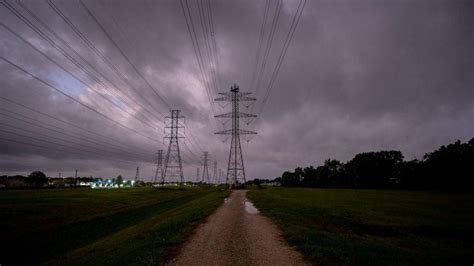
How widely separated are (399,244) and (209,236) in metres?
11.9

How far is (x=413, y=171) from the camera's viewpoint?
5344 inches

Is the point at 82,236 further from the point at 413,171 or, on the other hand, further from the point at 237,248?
the point at 413,171

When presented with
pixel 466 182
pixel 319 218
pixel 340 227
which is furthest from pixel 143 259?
pixel 466 182

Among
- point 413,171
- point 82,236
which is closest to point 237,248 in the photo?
point 82,236

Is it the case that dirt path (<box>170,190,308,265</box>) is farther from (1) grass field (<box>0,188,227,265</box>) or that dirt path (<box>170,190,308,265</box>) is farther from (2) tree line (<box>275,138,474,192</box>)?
(2) tree line (<box>275,138,474,192</box>)

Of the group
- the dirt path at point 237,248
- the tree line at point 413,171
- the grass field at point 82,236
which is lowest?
the grass field at point 82,236

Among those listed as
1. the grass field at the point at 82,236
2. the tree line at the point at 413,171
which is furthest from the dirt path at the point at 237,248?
the tree line at the point at 413,171

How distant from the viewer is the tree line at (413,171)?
346 feet

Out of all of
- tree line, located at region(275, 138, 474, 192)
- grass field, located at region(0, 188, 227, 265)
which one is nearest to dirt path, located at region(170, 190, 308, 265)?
grass field, located at region(0, 188, 227, 265)

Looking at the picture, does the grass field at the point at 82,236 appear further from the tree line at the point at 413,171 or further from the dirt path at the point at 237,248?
the tree line at the point at 413,171

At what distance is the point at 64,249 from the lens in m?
21.1

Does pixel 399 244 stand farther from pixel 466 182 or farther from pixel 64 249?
pixel 466 182

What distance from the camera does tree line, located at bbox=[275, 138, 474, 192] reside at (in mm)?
105562

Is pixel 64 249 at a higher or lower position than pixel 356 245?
lower
